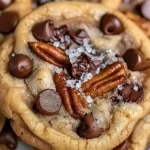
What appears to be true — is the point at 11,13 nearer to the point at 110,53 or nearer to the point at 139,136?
the point at 110,53

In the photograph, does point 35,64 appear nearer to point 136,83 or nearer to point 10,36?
point 10,36

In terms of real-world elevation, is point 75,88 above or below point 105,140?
above

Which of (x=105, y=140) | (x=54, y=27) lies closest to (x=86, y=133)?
(x=105, y=140)

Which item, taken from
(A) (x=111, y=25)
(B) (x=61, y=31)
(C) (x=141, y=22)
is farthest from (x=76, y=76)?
(C) (x=141, y=22)

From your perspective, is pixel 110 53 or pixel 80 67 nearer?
pixel 80 67

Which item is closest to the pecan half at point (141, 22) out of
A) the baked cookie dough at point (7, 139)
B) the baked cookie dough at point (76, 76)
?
the baked cookie dough at point (76, 76)

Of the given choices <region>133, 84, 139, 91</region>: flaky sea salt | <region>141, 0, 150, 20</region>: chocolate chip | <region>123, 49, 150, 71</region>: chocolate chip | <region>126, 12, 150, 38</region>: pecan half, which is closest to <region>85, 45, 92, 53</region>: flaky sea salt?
<region>123, 49, 150, 71</region>: chocolate chip
